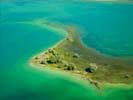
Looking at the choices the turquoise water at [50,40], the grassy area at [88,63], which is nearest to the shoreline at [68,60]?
the grassy area at [88,63]

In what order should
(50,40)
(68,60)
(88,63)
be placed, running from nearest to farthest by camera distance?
(88,63) < (68,60) < (50,40)

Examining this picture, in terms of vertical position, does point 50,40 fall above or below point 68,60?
above

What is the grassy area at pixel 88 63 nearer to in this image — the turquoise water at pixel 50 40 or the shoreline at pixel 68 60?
the shoreline at pixel 68 60

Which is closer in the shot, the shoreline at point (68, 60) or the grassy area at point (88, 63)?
the shoreline at point (68, 60)

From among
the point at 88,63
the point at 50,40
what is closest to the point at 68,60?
the point at 88,63

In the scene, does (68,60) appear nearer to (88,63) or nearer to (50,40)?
(88,63)

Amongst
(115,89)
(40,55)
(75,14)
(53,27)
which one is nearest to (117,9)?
(75,14)

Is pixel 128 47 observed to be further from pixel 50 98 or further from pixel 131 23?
pixel 50 98

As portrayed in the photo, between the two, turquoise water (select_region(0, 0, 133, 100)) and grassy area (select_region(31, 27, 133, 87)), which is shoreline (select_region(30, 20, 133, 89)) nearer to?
grassy area (select_region(31, 27, 133, 87))
